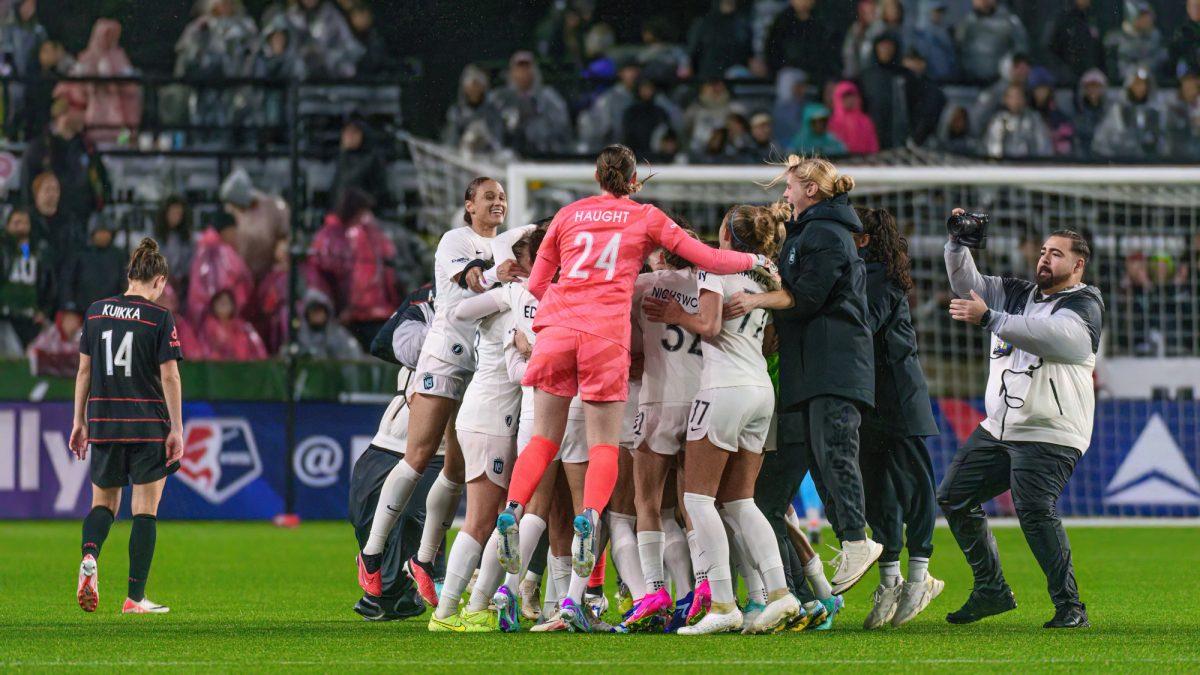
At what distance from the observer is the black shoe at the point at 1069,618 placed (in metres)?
7.45

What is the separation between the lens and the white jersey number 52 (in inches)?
272

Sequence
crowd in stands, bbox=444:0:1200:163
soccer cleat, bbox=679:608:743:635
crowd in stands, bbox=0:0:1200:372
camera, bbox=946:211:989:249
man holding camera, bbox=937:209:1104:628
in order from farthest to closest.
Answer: crowd in stands, bbox=444:0:1200:163
crowd in stands, bbox=0:0:1200:372
camera, bbox=946:211:989:249
man holding camera, bbox=937:209:1104:628
soccer cleat, bbox=679:608:743:635

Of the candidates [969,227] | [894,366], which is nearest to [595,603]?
[894,366]

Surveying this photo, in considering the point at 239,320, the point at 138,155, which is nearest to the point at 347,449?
the point at 239,320

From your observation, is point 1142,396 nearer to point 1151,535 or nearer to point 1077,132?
point 1151,535

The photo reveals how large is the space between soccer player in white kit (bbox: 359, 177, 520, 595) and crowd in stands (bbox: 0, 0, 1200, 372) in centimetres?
879

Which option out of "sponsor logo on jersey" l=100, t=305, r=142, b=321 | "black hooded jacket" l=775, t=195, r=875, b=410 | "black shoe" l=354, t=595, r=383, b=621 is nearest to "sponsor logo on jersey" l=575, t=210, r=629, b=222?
"black hooded jacket" l=775, t=195, r=875, b=410

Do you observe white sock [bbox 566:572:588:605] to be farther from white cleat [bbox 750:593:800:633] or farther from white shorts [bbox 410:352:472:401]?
white shorts [bbox 410:352:472:401]

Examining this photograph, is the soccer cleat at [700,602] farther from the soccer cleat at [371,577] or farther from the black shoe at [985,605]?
the soccer cleat at [371,577]

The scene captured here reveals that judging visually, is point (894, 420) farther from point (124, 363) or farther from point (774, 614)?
point (124, 363)

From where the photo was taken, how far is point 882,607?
24.6 feet

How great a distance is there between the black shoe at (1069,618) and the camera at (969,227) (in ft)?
5.77

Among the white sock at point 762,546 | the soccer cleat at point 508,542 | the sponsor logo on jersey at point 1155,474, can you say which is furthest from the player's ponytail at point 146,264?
the sponsor logo on jersey at point 1155,474

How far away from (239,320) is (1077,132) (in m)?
10.2
